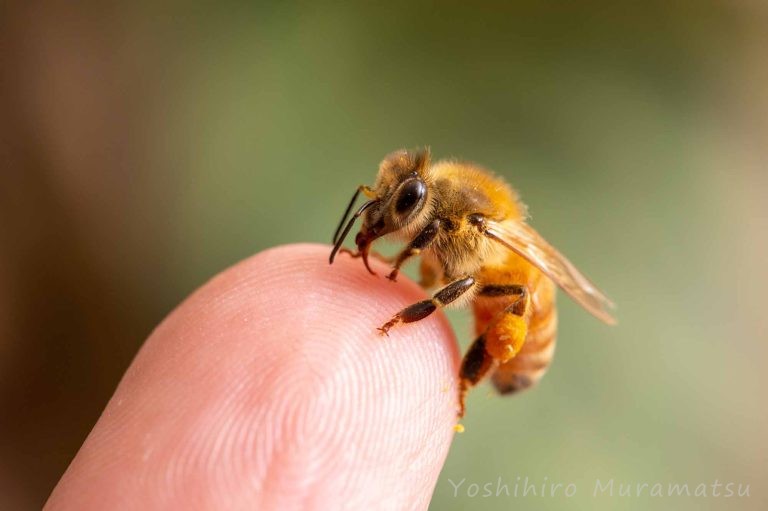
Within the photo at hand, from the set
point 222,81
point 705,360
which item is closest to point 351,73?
point 222,81

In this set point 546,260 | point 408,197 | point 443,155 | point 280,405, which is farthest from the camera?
point 443,155

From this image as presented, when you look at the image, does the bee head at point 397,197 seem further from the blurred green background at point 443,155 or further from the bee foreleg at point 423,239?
the blurred green background at point 443,155

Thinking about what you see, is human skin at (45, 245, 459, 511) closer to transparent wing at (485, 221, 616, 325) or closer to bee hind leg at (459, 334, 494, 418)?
bee hind leg at (459, 334, 494, 418)

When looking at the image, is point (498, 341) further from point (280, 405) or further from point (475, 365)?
point (280, 405)

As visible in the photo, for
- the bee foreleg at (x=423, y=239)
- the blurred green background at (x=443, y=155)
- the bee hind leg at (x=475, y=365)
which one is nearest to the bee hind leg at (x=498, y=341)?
the bee hind leg at (x=475, y=365)

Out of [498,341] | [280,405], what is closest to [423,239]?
[498,341]
